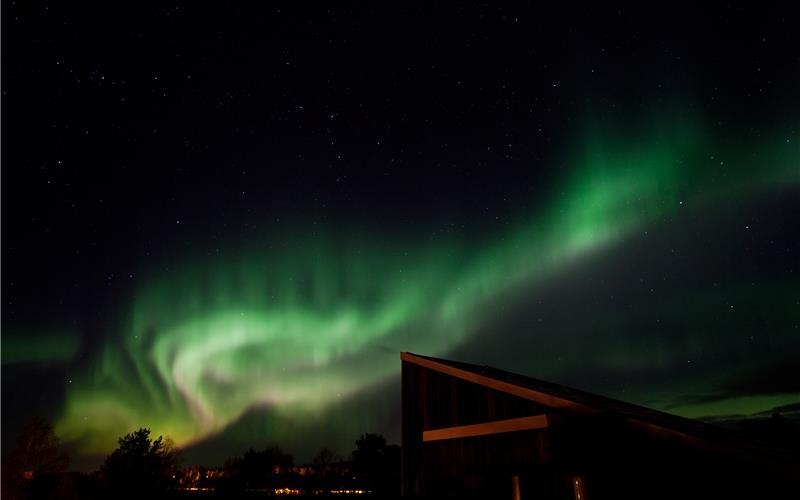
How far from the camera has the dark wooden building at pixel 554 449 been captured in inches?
265

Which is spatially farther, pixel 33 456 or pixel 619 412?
pixel 33 456

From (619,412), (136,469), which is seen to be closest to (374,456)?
(136,469)

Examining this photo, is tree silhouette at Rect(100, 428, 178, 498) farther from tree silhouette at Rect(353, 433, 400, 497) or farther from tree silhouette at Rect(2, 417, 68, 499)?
tree silhouette at Rect(353, 433, 400, 497)

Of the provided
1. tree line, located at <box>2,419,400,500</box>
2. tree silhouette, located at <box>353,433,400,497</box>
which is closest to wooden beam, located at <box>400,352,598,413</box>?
tree line, located at <box>2,419,400,500</box>

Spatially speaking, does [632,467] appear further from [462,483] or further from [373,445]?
[373,445]

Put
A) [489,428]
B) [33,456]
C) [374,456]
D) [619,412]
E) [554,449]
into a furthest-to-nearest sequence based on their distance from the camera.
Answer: [374,456] → [33,456] → [489,428] → [554,449] → [619,412]

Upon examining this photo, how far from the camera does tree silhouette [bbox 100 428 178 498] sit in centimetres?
2817

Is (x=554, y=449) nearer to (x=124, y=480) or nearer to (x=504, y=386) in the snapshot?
(x=504, y=386)

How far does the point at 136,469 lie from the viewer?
99.1ft

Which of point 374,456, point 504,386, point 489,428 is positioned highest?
point 504,386

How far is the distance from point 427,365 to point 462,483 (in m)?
2.97

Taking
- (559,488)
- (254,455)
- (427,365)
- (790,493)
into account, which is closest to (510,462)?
(559,488)

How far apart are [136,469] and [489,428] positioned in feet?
94.7

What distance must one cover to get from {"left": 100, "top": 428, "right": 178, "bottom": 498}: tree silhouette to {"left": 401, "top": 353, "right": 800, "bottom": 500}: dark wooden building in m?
22.5
